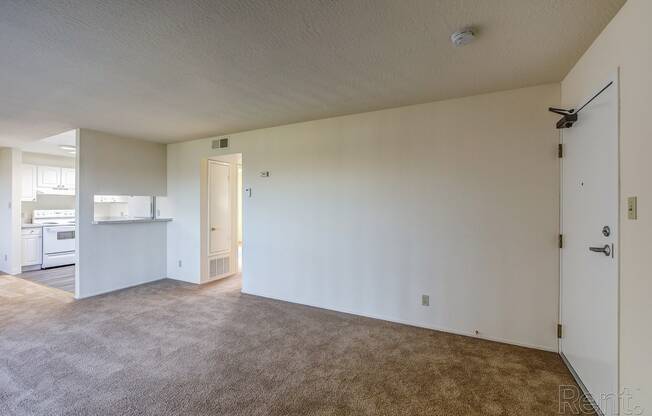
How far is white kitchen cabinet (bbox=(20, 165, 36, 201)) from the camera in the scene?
5914 mm

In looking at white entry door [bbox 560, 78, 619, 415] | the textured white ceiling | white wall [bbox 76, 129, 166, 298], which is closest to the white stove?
white wall [bbox 76, 129, 166, 298]

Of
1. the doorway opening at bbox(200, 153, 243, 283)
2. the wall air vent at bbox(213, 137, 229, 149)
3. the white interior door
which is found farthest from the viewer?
the white interior door

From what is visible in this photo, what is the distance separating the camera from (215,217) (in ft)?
17.3

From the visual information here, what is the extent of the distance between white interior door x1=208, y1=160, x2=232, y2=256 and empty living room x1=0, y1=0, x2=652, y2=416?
0.41 m

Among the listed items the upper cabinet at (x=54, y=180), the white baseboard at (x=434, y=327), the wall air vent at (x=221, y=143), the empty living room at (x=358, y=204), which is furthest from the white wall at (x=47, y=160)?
the white baseboard at (x=434, y=327)

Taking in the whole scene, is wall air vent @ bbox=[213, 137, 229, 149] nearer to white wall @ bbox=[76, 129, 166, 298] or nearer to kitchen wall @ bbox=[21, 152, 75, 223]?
white wall @ bbox=[76, 129, 166, 298]

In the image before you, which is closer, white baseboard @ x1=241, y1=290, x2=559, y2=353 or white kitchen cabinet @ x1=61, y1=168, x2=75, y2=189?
white baseboard @ x1=241, y1=290, x2=559, y2=353

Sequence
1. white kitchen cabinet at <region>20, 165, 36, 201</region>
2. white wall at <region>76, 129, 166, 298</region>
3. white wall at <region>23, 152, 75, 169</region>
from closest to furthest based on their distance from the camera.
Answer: white wall at <region>76, 129, 166, 298</region>
white kitchen cabinet at <region>20, 165, 36, 201</region>
white wall at <region>23, 152, 75, 169</region>

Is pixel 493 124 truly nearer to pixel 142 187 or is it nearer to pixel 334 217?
pixel 334 217

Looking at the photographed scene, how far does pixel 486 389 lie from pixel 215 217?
4558 millimetres

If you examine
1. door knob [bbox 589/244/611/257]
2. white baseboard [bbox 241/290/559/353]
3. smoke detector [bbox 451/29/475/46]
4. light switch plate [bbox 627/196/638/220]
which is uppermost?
smoke detector [bbox 451/29/475/46]

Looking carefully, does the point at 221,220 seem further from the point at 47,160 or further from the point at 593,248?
the point at 593,248

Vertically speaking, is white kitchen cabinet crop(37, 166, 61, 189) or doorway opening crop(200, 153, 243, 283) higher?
white kitchen cabinet crop(37, 166, 61, 189)

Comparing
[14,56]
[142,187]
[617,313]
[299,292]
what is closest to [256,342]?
[299,292]
